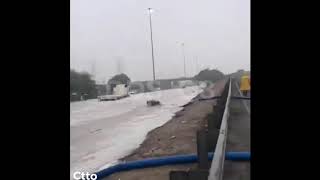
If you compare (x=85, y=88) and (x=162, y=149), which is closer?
(x=162, y=149)

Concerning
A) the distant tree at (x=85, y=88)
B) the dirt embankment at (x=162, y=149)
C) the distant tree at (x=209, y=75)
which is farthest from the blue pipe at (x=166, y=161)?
the distant tree at (x=209, y=75)

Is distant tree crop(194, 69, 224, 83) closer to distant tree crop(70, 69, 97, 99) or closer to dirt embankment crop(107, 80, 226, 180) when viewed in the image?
distant tree crop(70, 69, 97, 99)

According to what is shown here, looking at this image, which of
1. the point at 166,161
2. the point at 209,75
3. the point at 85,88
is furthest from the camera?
the point at 209,75

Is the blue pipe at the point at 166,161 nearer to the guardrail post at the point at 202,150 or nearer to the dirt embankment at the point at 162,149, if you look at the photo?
the dirt embankment at the point at 162,149

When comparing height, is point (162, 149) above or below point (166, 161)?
below

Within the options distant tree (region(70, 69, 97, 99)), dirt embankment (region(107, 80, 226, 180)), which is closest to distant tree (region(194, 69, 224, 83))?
distant tree (region(70, 69, 97, 99))

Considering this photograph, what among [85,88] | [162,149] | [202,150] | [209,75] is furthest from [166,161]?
[209,75]

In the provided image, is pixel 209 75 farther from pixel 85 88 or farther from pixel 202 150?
pixel 202 150
